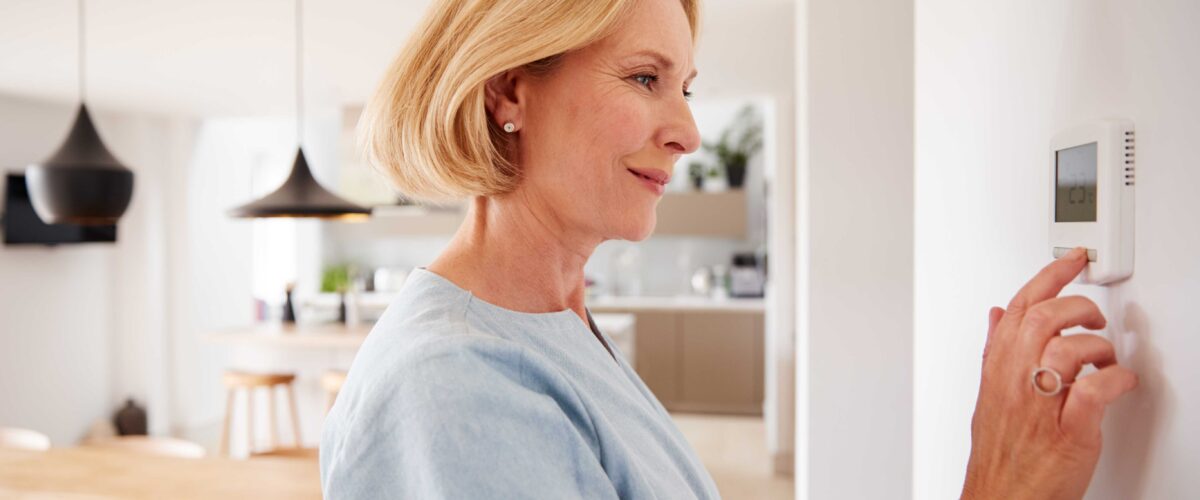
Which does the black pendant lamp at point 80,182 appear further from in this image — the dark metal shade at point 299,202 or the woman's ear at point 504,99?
the woman's ear at point 504,99

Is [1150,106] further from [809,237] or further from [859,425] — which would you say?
[859,425]

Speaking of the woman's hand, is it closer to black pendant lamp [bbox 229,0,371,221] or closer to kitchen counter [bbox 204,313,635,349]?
black pendant lamp [bbox 229,0,371,221]

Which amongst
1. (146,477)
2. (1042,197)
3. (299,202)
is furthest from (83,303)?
(1042,197)

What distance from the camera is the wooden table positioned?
100.0 inches

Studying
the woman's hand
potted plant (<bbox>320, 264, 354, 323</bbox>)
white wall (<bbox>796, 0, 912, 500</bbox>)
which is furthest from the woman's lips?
potted plant (<bbox>320, 264, 354, 323</bbox>)

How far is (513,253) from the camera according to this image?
84 cm

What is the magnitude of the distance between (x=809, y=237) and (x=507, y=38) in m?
1.88

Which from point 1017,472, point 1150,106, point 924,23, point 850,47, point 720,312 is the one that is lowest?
point 720,312

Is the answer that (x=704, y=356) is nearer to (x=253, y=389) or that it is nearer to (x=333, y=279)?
(x=253, y=389)

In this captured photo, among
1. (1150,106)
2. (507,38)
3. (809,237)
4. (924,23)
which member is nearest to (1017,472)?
(1150,106)

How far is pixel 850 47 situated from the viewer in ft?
8.00

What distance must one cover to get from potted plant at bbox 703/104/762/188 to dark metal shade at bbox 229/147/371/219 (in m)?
3.85

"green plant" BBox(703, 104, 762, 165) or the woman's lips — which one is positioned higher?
"green plant" BBox(703, 104, 762, 165)

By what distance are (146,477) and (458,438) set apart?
2.63 m
